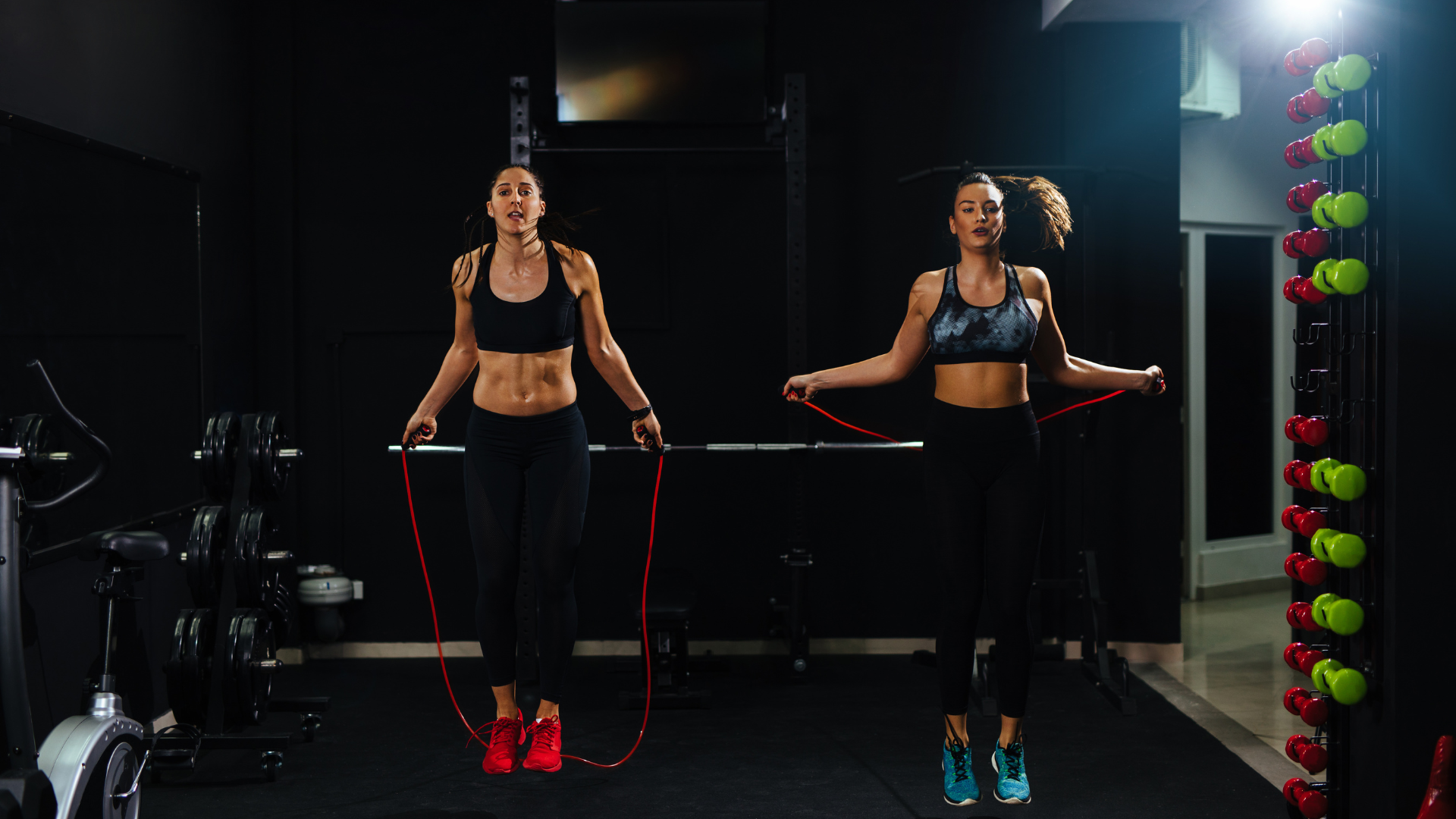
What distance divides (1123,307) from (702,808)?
9.25 ft

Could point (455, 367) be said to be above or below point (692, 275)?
below

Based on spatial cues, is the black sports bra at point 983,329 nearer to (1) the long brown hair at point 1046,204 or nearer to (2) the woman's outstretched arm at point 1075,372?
(2) the woman's outstretched arm at point 1075,372

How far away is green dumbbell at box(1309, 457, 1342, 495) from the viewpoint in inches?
93.6

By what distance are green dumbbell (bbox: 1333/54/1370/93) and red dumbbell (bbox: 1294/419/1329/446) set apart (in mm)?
753

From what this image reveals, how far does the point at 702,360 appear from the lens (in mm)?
4574

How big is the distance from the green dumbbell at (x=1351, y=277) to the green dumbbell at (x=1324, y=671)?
858 millimetres

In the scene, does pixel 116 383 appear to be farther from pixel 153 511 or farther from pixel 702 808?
pixel 702 808

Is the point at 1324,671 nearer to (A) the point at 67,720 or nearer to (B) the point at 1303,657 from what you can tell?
(B) the point at 1303,657

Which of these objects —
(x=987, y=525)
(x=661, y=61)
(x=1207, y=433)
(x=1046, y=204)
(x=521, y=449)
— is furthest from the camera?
(x=1207, y=433)

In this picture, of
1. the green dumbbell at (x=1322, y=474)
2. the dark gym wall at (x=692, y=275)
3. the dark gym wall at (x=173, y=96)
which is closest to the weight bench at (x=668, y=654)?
the dark gym wall at (x=692, y=275)

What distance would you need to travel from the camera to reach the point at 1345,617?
2332mm

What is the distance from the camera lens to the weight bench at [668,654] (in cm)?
383

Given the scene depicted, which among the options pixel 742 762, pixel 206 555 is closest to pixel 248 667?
pixel 206 555

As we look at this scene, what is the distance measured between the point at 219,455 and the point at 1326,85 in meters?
3.25
